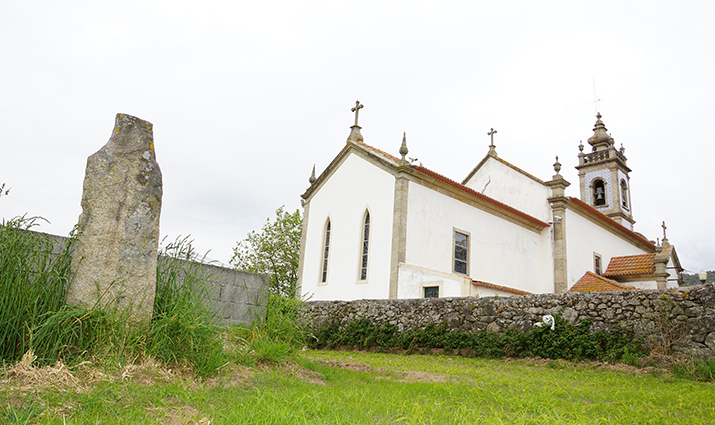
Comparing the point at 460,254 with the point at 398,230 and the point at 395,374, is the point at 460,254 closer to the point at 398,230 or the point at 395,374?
the point at 398,230

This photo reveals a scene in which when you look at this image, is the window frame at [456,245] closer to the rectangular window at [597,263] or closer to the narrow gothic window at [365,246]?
the narrow gothic window at [365,246]

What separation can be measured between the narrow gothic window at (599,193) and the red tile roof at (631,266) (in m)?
10.8

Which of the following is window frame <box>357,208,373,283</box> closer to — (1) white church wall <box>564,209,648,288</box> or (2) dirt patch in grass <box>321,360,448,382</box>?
(2) dirt patch in grass <box>321,360,448,382</box>

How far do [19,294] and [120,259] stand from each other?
37.3 inches

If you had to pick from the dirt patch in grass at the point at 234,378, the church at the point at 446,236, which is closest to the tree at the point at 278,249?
the church at the point at 446,236

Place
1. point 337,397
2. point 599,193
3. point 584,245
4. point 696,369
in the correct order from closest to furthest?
point 337,397, point 696,369, point 584,245, point 599,193

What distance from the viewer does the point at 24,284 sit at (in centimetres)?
446

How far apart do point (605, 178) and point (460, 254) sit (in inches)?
885

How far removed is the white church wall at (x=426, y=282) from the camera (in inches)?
592

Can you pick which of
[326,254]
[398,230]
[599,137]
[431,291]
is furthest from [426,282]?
[599,137]

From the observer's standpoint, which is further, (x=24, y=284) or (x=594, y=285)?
(x=594, y=285)

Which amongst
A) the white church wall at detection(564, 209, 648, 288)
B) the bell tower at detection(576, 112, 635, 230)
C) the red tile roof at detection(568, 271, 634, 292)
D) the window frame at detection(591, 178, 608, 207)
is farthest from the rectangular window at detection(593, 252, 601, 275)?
the window frame at detection(591, 178, 608, 207)

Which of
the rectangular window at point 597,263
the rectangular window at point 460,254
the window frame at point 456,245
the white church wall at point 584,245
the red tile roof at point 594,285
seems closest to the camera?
the window frame at point 456,245

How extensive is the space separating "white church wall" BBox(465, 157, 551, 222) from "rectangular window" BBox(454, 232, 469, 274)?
5.79 meters
